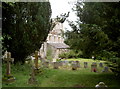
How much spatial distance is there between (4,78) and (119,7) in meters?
6.46

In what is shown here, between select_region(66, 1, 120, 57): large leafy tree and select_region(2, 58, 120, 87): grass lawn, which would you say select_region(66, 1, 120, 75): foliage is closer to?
select_region(66, 1, 120, 57): large leafy tree

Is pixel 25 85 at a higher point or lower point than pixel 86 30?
lower

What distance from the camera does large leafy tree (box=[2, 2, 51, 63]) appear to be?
9.59 m

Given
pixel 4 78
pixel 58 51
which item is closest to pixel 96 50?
pixel 4 78

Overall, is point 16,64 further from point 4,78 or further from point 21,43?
point 4,78

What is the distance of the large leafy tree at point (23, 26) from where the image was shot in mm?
9594

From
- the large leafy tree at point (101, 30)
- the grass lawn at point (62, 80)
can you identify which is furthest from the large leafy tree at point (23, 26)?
the large leafy tree at point (101, 30)

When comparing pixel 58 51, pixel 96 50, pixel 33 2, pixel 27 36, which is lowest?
pixel 58 51

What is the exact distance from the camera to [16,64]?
10.6 meters

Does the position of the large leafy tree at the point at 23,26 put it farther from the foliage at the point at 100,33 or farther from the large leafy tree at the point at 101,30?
the large leafy tree at the point at 101,30

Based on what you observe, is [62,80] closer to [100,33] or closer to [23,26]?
[100,33]

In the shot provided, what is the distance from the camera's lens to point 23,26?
32.5ft

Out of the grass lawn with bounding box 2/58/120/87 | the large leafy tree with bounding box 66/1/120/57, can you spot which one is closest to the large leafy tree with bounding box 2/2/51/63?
the grass lawn with bounding box 2/58/120/87

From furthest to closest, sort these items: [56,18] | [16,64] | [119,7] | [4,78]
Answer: [56,18], [16,64], [4,78], [119,7]
